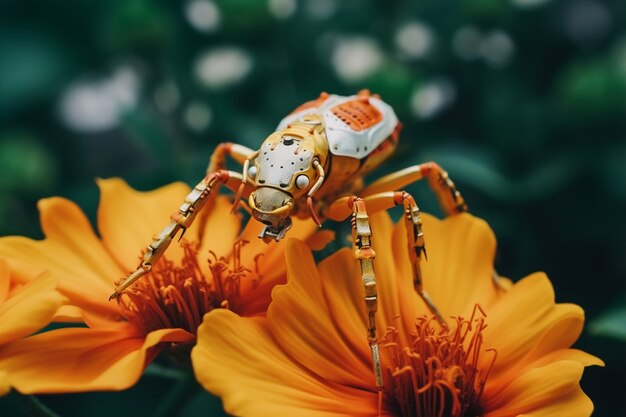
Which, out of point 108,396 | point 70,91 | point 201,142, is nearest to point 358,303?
point 108,396

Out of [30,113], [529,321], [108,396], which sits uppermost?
[529,321]

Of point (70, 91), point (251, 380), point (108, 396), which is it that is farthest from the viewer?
point (70, 91)

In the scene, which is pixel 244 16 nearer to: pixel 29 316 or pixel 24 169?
pixel 24 169

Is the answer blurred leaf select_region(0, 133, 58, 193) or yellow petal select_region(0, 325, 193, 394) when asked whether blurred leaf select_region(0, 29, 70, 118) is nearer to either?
blurred leaf select_region(0, 133, 58, 193)

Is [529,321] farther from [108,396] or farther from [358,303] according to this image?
[108,396]

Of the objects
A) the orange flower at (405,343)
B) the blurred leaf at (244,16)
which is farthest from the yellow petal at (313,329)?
the blurred leaf at (244,16)

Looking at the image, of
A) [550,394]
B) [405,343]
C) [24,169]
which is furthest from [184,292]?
[24,169]

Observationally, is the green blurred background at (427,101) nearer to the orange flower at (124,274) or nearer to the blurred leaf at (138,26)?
the blurred leaf at (138,26)

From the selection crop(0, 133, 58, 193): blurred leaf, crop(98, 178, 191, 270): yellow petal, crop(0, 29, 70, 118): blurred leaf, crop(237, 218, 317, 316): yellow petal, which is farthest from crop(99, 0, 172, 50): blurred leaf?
crop(237, 218, 317, 316): yellow petal
